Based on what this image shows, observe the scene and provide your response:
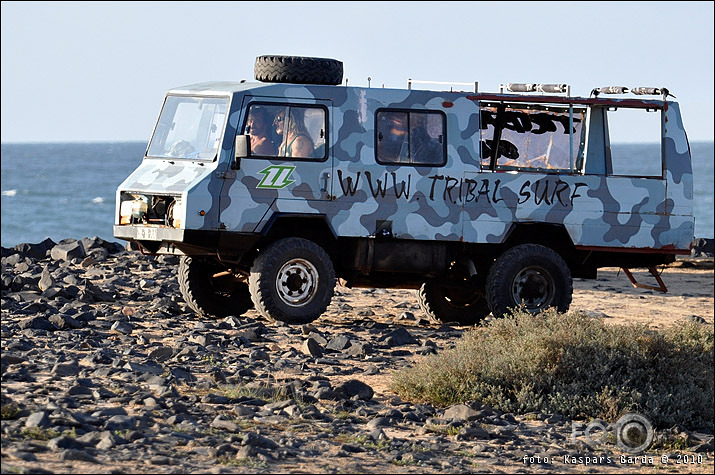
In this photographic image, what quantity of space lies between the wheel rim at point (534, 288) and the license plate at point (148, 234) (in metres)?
4.48

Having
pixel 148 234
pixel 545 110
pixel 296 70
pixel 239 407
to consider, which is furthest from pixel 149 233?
pixel 545 110

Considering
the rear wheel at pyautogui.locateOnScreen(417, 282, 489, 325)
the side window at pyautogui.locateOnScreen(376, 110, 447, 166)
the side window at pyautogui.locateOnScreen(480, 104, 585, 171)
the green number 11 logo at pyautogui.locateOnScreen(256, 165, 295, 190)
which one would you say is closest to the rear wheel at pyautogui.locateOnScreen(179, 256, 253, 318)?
the green number 11 logo at pyautogui.locateOnScreen(256, 165, 295, 190)

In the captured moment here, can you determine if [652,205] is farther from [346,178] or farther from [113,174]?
[113,174]

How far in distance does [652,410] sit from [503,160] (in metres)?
4.88

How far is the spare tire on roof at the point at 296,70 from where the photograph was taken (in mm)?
14617

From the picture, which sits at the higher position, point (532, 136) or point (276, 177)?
point (532, 136)

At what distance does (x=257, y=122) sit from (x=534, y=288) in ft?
13.4

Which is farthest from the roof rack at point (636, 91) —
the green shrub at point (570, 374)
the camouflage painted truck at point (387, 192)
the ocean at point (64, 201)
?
the ocean at point (64, 201)

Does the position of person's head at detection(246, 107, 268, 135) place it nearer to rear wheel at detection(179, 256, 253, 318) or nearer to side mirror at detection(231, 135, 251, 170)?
side mirror at detection(231, 135, 251, 170)

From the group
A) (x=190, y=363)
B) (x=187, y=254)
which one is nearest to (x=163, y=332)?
(x=187, y=254)

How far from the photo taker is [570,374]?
11.6 meters

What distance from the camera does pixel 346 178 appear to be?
14.4m

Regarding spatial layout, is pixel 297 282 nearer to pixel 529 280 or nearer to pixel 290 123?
pixel 290 123

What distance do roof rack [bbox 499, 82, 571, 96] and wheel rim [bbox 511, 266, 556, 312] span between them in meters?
2.23
